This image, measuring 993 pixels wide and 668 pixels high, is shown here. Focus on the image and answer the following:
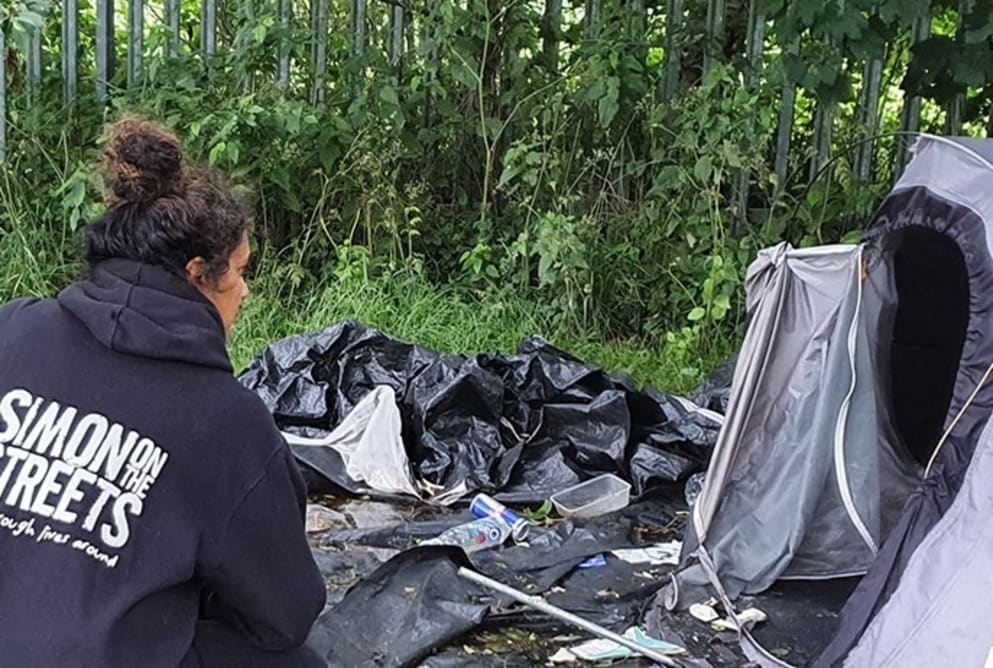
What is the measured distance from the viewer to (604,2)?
18.8 ft

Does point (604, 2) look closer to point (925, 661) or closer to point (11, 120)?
point (11, 120)

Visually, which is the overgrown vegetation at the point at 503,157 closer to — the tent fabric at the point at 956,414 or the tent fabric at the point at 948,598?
the tent fabric at the point at 956,414

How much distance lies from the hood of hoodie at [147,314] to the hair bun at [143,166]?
12 centimetres

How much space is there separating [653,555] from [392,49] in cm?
333

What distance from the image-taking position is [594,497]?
3641 mm

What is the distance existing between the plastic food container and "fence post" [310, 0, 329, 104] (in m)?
2.78

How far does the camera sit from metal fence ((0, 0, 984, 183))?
18.0ft

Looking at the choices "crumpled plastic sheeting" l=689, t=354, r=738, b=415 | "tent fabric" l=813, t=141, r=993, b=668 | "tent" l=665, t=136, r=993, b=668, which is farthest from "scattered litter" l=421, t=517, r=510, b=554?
"crumpled plastic sheeting" l=689, t=354, r=738, b=415

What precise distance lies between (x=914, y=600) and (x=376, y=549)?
1.52 metres

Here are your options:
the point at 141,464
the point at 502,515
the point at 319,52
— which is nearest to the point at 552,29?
the point at 319,52

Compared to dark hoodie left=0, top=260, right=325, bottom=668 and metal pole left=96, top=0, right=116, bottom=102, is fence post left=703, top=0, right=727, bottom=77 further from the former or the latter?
dark hoodie left=0, top=260, right=325, bottom=668

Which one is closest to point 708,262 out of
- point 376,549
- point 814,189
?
point 814,189

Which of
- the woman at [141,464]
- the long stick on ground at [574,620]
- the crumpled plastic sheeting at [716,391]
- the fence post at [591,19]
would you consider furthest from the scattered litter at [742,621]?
the fence post at [591,19]

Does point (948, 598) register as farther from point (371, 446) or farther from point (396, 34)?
point (396, 34)
